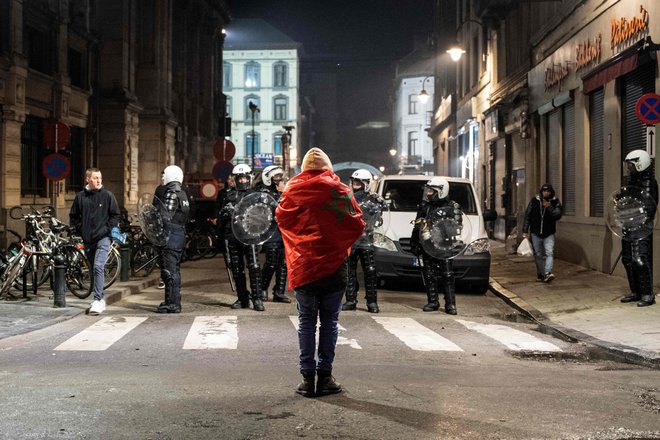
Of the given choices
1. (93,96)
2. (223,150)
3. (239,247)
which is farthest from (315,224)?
(223,150)

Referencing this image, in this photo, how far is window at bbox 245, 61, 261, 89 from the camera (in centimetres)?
9369

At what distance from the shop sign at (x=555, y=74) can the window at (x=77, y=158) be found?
571 inches

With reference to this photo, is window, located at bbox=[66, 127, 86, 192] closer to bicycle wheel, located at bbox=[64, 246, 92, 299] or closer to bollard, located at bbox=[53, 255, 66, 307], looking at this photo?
bicycle wheel, located at bbox=[64, 246, 92, 299]

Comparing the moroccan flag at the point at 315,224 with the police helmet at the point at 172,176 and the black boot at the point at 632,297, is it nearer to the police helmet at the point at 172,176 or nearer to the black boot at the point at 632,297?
the police helmet at the point at 172,176

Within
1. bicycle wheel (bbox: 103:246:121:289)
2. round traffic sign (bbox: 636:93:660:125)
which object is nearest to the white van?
round traffic sign (bbox: 636:93:660:125)

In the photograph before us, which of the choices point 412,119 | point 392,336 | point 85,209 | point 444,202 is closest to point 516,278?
point 444,202

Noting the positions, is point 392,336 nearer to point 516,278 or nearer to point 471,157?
point 516,278

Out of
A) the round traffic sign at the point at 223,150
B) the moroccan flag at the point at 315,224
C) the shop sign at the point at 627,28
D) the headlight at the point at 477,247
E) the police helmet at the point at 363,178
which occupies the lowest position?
the headlight at the point at 477,247

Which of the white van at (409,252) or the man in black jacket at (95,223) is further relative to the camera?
the white van at (409,252)

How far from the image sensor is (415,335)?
964 centimetres

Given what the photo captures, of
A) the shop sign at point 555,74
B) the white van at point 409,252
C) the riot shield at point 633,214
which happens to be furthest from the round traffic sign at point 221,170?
the riot shield at point 633,214

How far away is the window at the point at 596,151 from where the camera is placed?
17500 millimetres

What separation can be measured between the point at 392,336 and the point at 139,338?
279 centimetres

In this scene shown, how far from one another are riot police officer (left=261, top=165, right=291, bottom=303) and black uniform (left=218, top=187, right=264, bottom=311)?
0.31m
